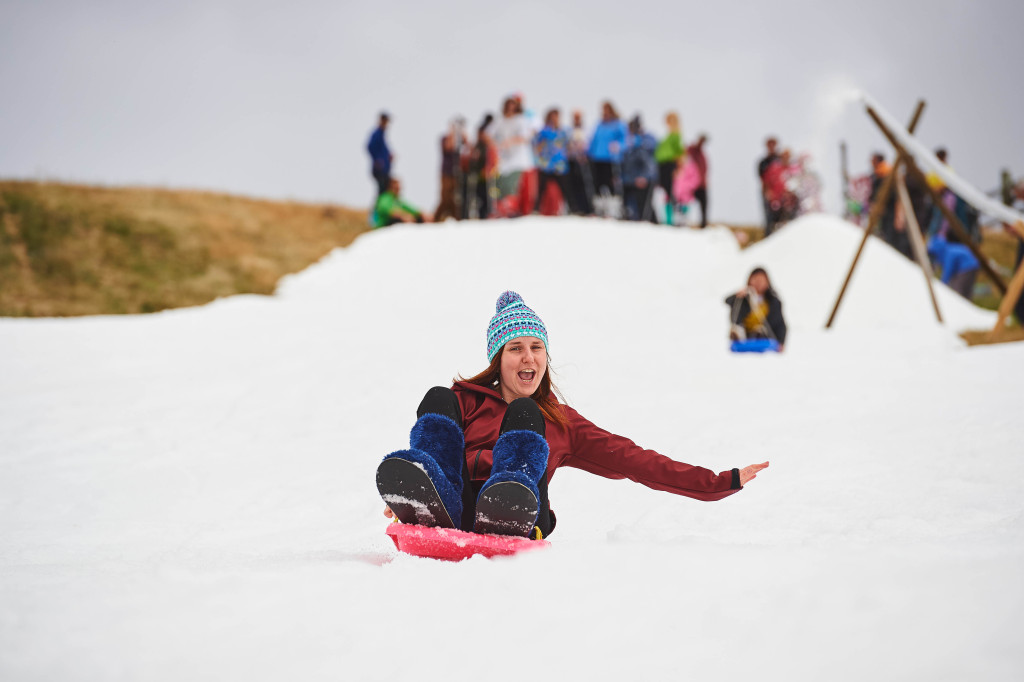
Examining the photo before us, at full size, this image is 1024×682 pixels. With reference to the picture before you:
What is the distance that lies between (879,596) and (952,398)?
3519 mm

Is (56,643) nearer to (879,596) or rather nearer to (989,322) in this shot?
(879,596)

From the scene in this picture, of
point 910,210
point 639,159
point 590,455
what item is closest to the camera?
point 590,455

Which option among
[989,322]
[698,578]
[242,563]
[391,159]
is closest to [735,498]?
[698,578]

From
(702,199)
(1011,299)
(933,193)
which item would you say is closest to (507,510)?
(1011,299)

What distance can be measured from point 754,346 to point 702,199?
7997mm

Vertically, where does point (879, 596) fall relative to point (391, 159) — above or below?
below

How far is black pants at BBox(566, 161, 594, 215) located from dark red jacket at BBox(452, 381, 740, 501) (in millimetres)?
12314

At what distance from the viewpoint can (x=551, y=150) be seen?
13.4 metres

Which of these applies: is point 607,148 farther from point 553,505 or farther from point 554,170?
point 553,505

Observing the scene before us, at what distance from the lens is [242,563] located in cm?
253

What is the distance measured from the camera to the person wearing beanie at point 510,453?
7.34 ft

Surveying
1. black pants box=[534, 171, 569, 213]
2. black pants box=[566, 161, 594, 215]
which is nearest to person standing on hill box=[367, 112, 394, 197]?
black pants box=[534, 171, 569, 213]

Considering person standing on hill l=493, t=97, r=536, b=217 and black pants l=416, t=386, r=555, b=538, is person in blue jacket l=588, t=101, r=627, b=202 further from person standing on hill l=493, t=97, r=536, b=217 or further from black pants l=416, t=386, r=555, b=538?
black pants l=416, t=386, r=555, b=538

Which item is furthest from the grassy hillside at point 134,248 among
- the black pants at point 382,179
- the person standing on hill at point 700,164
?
the person standing on hill at point 700,164
